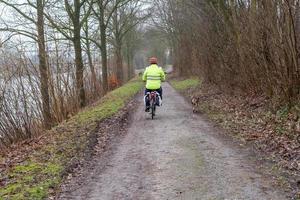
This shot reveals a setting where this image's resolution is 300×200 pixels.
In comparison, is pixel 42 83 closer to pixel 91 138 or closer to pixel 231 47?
pixel 91 138

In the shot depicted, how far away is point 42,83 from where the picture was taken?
17328 mm

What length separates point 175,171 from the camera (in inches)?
324

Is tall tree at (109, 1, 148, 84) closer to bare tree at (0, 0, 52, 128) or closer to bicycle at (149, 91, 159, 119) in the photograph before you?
bare tree at (0, 0, 52, 128)

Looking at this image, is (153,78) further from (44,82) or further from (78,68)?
(78,68)

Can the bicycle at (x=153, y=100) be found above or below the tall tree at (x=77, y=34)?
below

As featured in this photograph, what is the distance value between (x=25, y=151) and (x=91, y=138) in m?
1.72

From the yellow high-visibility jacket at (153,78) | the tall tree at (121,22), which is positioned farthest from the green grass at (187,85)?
the yellow high-visibility jacket at (153,78)

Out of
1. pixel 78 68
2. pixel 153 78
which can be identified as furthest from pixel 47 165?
pixel 78 68

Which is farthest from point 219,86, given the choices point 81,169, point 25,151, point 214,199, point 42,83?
point 214,199

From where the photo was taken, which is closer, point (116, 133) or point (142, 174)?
point (142, 174)

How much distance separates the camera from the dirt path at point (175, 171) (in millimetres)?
6980

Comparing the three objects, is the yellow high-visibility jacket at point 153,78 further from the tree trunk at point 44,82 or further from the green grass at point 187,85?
the green grass at point 187,85

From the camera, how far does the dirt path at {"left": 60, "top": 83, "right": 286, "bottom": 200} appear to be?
698cm

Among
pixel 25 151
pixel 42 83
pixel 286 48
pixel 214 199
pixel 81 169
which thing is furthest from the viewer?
pixel 42 83
